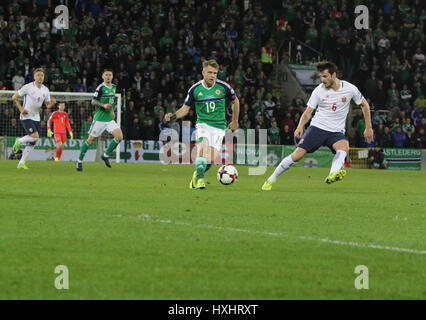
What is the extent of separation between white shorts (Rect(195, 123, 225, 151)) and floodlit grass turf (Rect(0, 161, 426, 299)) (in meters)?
1.67

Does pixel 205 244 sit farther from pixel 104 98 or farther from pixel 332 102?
pixel 104 98

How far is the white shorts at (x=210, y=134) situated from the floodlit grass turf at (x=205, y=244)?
1.67m

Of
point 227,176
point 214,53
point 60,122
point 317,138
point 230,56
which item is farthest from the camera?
point 230,56

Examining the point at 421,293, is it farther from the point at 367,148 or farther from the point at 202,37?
the point at 202,37

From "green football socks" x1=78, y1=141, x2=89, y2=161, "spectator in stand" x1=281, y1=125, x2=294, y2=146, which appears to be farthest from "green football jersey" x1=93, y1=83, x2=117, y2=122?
"spectator in stand" x1=281, y1=125, x2=294, y2=146

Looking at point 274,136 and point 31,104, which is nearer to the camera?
point 31,104

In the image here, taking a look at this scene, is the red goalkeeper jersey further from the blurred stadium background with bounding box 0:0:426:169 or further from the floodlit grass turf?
the floodlit grass turf

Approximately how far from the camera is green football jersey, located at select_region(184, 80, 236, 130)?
14586 millimetres

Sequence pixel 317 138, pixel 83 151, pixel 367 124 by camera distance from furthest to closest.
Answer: pixel 83 151 → pixel 367 124 → pixel 317 138

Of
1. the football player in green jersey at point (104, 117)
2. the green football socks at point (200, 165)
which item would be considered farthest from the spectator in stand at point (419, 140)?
the green football socks at point (200, 165)

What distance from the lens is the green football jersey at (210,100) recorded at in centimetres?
1459

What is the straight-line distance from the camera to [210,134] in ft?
47.9

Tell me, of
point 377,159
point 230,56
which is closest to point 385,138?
point 377,159

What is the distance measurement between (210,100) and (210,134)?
0.60 meters
